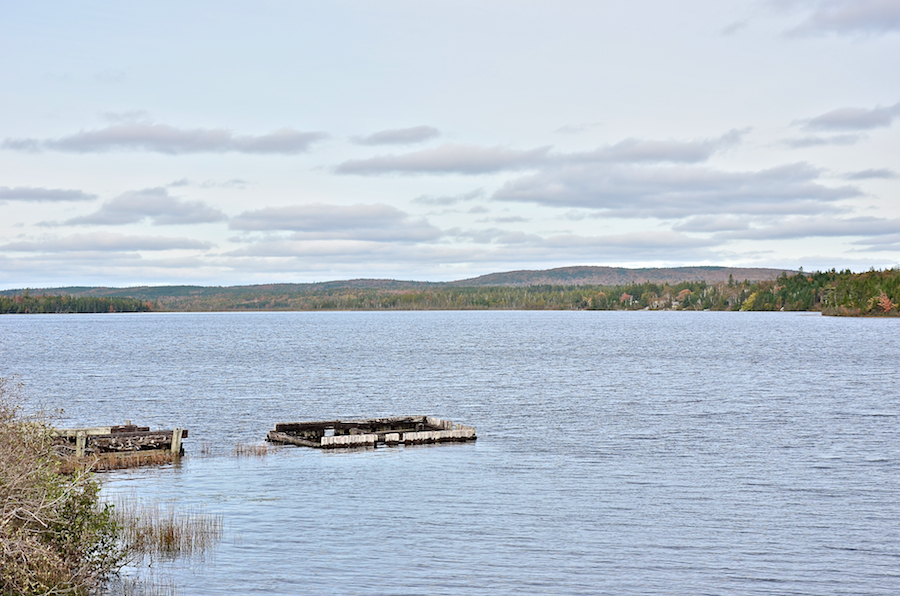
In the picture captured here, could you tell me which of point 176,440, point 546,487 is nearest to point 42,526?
point 546,487

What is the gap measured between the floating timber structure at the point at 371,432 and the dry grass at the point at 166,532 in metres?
14.1

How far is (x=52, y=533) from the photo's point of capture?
15.9 metres

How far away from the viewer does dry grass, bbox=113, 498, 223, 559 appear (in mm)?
21234

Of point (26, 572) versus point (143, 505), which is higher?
point (26, 572)

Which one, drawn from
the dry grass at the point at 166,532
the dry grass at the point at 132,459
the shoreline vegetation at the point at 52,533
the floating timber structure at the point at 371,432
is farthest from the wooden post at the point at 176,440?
the shoreline vegetation at the point at 52,533

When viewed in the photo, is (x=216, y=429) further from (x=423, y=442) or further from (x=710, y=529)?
(x=710, y=529)

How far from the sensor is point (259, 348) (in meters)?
133

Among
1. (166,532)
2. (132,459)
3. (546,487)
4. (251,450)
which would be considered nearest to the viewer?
(166,532)

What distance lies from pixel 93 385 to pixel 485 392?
118 ft

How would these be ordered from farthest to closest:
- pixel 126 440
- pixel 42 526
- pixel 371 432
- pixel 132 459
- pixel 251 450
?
pixel 371 432 < pixel 251 450 < pixel 126 440 < pixel 132 459 < pixel 42 526

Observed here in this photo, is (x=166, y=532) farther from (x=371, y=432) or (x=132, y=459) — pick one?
(x=371, y=432)

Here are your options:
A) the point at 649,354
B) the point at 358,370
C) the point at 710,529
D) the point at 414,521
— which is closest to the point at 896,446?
the point at 710,529

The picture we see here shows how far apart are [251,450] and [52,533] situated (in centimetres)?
2118

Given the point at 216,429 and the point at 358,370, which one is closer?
the point at 216,429
